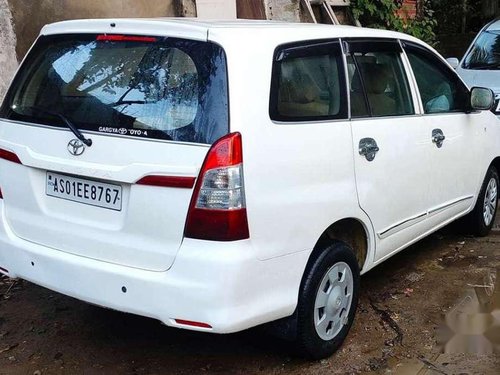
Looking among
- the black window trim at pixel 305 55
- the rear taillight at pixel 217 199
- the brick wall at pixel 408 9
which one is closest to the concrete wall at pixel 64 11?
the black window trim at pixel 305 55

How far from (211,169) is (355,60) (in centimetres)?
139

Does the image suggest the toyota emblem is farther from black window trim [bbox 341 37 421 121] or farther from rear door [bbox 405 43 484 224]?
rear door [bbox 405 43 484 224]

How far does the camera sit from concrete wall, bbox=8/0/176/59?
602 cm

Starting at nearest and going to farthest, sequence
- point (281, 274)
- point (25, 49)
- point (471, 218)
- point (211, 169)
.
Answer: point (211, 169) → point (281, 274) → point (471, 218) → point (25, 49)

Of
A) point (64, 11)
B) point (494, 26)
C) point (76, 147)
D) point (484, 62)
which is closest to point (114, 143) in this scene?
point (76, 147)

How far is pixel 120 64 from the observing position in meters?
3.11

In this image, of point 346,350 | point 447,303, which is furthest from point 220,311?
point 447,303

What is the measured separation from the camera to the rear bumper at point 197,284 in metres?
2.77

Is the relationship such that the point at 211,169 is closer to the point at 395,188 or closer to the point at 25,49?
the point at 395,188

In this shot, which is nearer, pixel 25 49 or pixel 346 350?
pixel 346 350

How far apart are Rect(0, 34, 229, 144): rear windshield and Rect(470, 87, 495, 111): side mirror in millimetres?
2685

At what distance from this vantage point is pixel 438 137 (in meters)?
4.37

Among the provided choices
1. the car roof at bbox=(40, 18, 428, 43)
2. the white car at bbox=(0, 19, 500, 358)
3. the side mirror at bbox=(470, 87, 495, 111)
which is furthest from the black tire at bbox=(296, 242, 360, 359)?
the side mirror at bbox=(470, 87, 495, 111)

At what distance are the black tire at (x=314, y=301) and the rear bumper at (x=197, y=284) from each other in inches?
4.3
